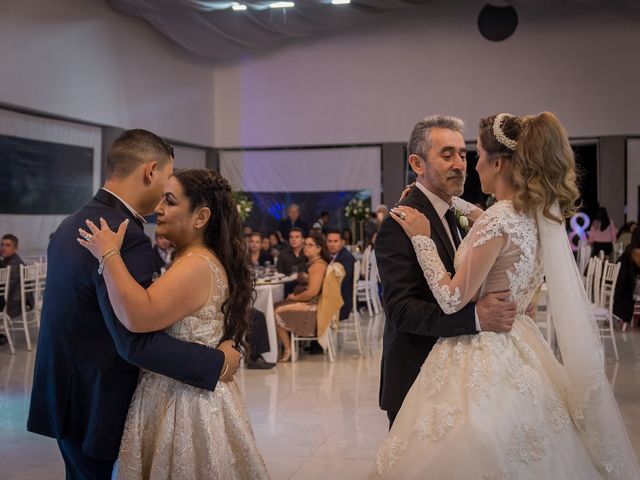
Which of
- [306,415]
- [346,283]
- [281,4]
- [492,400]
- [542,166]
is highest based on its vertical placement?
[281,4]

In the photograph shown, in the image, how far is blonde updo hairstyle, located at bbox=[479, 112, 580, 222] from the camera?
2.37 m

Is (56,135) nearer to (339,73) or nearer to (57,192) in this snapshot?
(57,192)

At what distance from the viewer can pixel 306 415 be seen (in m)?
5.79

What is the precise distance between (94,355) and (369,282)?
928cm

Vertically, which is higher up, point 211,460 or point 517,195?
point 517,195

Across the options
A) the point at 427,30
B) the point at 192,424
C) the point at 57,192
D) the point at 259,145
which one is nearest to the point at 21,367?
the point at 57,192

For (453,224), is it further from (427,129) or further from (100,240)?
Result: (100,240)

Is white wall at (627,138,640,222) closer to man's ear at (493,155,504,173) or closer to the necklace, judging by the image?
man's ear at (493,155,504,173)

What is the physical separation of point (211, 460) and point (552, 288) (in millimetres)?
1195

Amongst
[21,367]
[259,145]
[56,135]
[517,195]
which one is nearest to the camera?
[517,195]

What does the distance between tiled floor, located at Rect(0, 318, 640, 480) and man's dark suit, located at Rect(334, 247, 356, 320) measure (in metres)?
0.49

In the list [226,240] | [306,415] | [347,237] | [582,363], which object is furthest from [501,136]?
[347,237]

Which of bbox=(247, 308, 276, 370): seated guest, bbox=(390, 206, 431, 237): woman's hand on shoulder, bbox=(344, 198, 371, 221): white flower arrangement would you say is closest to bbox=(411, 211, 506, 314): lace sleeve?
bbox=(390, 206, 431, 237): woman's hand on shoulder

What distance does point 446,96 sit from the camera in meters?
15.7
